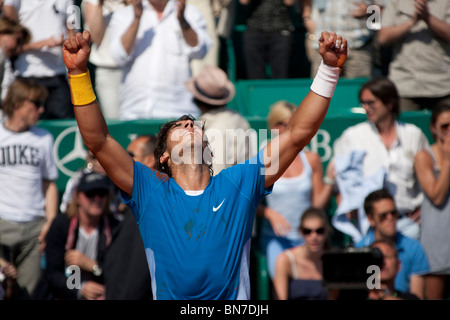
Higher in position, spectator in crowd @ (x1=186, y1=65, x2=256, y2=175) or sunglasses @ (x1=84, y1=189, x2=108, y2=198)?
spectator in crowd @ (x1=186, y1=65, x2=256, y2=175)

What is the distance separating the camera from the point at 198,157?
141 inches

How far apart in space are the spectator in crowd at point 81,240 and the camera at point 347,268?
152cm

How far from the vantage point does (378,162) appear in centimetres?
630

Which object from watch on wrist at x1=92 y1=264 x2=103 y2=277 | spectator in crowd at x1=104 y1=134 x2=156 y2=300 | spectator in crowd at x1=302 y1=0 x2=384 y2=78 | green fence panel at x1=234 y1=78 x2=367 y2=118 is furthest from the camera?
green fence panel at x1=234 y1=78 x2=367 y2=118

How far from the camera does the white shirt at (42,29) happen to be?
23.6ft

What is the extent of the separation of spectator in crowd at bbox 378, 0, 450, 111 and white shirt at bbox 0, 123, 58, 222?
3205 mm

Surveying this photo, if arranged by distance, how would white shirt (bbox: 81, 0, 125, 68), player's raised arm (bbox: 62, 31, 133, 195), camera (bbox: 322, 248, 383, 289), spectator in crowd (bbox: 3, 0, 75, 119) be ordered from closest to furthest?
player's raised arm (bbox: 62, 31, 133, 195), camera (bbox: 322, 248, 383, 289), spectator in crowd (bbox: 3, 0, 75, 119), white shirt (bbox: 81, 0, 125, 68)

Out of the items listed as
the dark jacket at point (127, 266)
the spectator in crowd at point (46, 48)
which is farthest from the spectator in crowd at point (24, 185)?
the dark jacket at point (127, 266)

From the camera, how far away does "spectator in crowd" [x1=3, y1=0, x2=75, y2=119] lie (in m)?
7.18

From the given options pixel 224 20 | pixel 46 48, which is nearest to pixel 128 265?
pixel 46 48

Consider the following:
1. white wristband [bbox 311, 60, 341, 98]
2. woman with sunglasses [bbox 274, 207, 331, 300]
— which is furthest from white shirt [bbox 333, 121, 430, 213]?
white wristband [bbox 311, 60, 341, 98]

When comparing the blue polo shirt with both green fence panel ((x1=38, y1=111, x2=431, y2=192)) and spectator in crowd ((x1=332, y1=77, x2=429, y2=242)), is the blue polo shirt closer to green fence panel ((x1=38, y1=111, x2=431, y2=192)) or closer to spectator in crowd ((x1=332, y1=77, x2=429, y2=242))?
spectator in crowd ((x1=332, y1=77, x2=429, y2=242))
